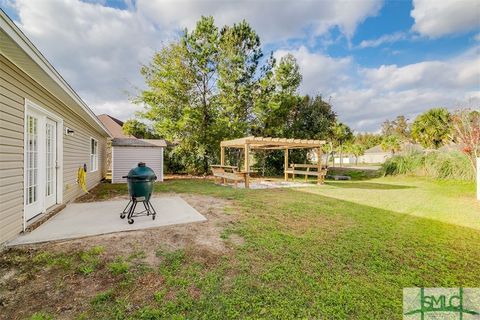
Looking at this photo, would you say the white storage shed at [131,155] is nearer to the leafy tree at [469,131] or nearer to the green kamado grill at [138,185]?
the green kamado grill at [138,185]

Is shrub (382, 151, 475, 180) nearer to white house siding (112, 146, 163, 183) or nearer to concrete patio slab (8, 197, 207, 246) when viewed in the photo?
concrete patio slab (8, 197, 207, 246)

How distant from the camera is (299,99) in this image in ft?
56.3

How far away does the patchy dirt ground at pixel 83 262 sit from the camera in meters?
2.11

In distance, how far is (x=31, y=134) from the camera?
14.6 feet

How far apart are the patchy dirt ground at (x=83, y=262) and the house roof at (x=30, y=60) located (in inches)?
106

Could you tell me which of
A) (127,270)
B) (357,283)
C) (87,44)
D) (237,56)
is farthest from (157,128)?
(357,283)

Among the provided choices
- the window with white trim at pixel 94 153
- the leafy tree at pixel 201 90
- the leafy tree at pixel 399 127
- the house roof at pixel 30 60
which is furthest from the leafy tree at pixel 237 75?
the leafy tree at pixel 399 127

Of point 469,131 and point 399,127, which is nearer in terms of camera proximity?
point 469,131

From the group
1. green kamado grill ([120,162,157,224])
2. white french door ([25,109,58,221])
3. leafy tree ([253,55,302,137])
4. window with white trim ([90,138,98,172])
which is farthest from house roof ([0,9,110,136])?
leafy tree ([253,55,302,137])

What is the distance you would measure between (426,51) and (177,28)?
1435cm

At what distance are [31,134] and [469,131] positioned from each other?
13.0m

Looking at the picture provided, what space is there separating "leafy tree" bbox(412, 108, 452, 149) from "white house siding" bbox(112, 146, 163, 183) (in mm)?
28206

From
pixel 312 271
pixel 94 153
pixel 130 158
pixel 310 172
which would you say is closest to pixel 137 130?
pixel 130 158

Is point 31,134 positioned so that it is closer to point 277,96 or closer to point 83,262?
point 83,262
